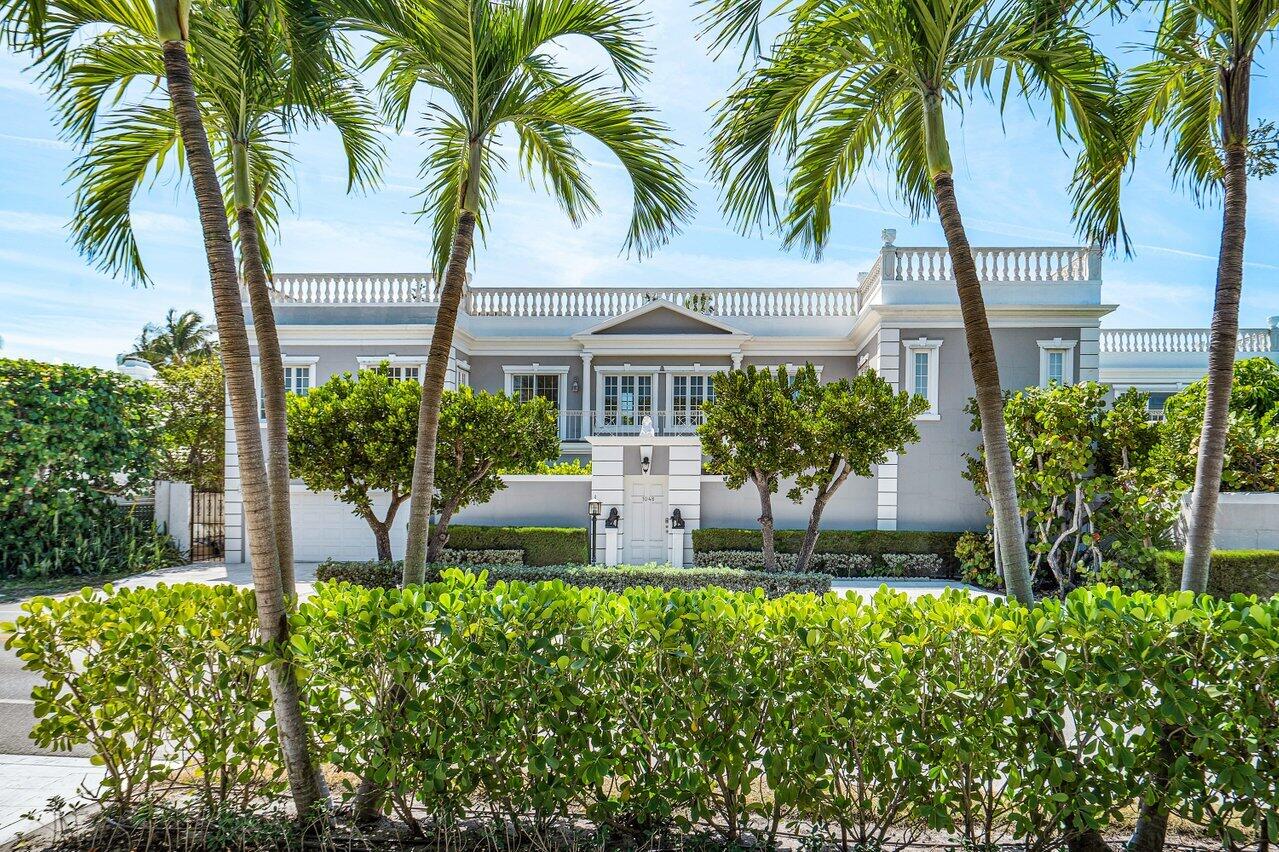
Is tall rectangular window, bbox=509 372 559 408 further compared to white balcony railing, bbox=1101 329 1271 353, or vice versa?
tall rectangular window, bbox=509 372 559 408

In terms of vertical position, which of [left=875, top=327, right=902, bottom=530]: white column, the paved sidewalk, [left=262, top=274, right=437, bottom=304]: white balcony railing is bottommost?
the paved sidewalk

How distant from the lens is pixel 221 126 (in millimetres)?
4680

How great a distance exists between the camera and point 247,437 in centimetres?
338

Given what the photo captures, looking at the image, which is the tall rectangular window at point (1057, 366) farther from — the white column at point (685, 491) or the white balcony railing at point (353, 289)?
the white balcony railing at point (353, 289)

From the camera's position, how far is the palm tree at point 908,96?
380 cm

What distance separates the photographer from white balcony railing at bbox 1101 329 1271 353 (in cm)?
1888

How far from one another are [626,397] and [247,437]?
52.6ft

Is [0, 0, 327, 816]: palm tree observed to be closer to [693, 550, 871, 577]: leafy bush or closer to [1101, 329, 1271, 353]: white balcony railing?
[693, 550, 871, 577]: leafy bush

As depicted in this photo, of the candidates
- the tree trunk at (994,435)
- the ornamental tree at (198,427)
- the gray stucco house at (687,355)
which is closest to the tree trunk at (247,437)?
the tree trunk at (994,435)

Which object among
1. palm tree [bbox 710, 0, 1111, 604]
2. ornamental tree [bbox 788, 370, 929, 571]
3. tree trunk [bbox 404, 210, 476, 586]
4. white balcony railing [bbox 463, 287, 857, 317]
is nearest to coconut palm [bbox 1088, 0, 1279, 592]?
palm tree [bbox 710, 0, 1111, 604]

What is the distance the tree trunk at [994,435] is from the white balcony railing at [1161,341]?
18672 millimetres

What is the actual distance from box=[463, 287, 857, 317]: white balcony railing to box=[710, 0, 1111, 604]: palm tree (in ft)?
44.9

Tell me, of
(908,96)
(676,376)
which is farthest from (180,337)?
(908,96)

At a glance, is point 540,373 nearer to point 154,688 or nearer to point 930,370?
point 930,370
